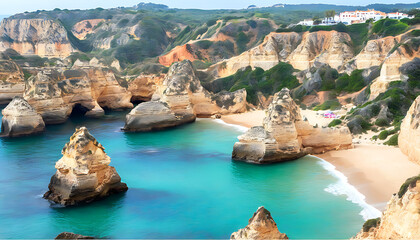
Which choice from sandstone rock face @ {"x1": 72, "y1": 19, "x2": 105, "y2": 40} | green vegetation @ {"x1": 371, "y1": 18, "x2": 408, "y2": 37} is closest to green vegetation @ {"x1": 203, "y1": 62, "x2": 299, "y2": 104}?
green vegetation @ {"x1": 371, "y1": 18, "x2": 408, "y2": 37}

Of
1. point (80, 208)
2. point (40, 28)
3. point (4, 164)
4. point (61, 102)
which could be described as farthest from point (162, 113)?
point (40, 28)

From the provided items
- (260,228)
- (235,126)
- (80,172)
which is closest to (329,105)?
(235,126)

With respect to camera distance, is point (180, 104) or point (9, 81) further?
point (9, 81)

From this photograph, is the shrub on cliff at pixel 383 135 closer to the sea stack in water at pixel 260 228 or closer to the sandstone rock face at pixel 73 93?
the sea stack in water at pixel 260 228

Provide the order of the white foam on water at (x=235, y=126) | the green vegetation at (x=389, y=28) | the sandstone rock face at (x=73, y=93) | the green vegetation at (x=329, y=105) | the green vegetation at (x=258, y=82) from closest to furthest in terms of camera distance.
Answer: the white foam on water at (x=235, y=126)
the green vegetation at (x=329, y=105)
the sandstone rock face at (x=73, y=93)
the green vegetation at (x=258, y=82)
the green vegetation at (x=389, y=28)

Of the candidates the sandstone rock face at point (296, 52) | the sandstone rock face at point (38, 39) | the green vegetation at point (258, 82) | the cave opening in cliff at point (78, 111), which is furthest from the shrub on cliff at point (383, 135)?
the sandstone rock face at point (38, 39)

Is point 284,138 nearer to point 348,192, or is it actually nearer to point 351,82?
point 348,192
